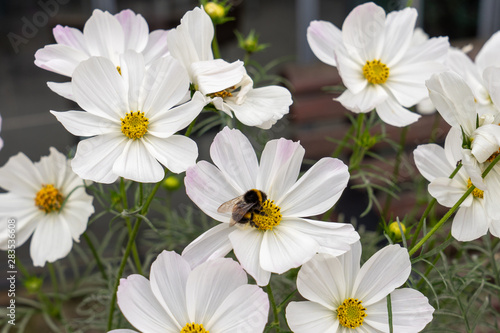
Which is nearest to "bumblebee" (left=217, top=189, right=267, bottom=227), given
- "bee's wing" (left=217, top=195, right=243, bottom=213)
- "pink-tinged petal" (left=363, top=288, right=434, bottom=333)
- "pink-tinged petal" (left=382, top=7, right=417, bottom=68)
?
"bee's wing" (left=217, top=195, right=243, bottom=213)

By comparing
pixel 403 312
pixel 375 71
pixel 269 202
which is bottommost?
pixel 403 312

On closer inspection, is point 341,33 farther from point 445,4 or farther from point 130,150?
point 445,4

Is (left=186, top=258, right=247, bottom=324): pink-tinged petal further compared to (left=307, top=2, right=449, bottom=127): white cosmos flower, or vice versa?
(left=307, top=2, right=449, bottom=127): white cosmos flower

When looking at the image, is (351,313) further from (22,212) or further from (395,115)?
(22,212)

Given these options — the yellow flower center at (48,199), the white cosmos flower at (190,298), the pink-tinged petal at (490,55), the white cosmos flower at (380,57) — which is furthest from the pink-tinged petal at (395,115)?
the yellow flower center at (48,199)

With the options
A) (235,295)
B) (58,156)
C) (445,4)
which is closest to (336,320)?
(235,295)

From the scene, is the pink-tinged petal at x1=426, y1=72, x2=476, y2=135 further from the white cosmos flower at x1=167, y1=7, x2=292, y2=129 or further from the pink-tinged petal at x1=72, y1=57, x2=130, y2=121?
the pink-tinged petal at x1=72, y1=57, x2=130, y2=121

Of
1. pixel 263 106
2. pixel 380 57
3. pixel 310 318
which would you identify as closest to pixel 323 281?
pixel 310 318
